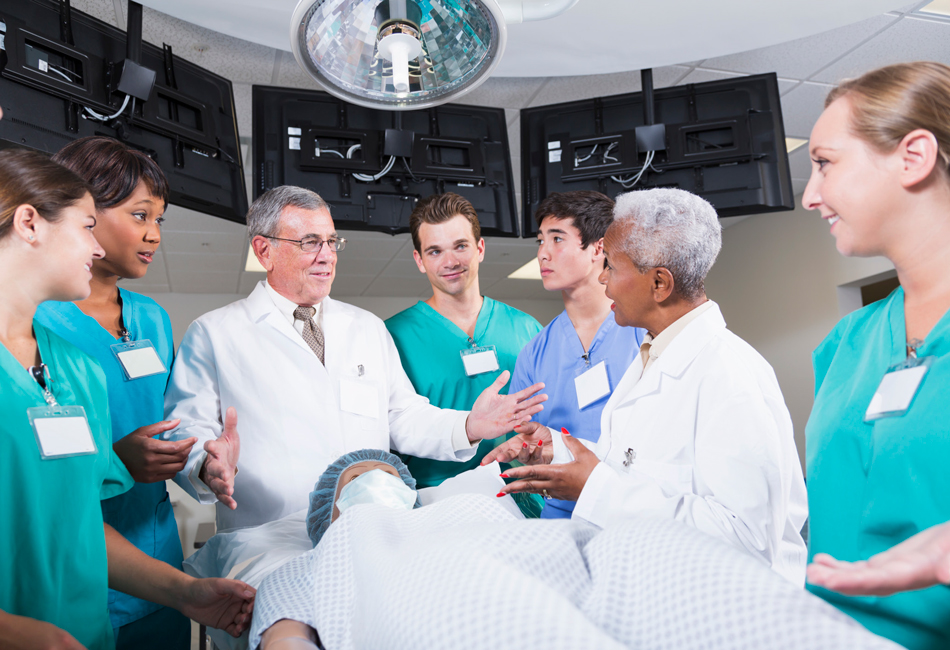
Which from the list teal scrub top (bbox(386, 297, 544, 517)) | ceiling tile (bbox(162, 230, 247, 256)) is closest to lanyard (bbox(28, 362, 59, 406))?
teal scrub top (bbox(386, 297, 544, 517))

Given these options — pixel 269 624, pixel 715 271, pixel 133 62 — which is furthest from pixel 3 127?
pixel 715 271

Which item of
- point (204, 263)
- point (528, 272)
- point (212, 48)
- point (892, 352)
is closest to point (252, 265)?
point (204, 263)

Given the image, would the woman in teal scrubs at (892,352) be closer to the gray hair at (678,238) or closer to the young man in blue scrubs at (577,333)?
the gray hair at (678,238)

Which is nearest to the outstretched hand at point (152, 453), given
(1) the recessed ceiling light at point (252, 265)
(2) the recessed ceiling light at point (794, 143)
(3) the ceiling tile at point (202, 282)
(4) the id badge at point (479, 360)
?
(4) the id badge at point (479, 360)

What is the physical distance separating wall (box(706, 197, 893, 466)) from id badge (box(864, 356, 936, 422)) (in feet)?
15.0

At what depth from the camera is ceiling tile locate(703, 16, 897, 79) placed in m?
3.02

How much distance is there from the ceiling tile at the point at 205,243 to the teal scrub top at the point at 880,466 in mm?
5243

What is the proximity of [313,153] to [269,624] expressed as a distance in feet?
7.03

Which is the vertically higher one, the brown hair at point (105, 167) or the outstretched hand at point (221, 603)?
the brown hair at point (105, 167)

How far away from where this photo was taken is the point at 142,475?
1453mm

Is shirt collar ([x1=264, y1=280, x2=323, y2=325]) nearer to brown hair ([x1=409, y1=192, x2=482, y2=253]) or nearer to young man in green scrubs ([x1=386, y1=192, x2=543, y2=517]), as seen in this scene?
young man in green scrubs ([x1=386, y1=192, x2=543, y2=517])

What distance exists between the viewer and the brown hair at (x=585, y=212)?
2270 millimetres

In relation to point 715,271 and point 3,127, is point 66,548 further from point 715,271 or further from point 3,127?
point 715,271

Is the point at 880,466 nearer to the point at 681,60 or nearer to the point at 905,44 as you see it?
the point at 681,60
